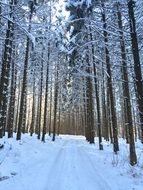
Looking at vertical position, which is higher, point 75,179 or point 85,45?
point 85,45

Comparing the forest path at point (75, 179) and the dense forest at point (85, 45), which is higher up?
the dense forest at point (85, 45)

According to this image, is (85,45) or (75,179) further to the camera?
(85,45)

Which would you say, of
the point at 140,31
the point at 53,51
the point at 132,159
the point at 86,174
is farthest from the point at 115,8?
the point at 53,51

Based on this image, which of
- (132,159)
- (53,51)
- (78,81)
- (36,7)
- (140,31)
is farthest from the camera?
(78,81)

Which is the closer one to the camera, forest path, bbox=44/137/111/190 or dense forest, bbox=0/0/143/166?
forest path, bbox=44/137/111/190

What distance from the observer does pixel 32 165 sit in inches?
546

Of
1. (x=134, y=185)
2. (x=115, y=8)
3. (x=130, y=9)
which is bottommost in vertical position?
(x=134, y=185)

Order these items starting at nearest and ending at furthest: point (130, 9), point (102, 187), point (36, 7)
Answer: point (102, 187), point (130, 9), point (36, 7)

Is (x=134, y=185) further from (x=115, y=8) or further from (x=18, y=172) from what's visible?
(x=115, y=8)

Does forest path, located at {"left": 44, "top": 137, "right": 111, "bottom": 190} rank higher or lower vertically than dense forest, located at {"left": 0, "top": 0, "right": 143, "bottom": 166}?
lower

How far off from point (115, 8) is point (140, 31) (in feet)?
7.00

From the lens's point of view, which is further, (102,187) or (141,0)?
(141,0)

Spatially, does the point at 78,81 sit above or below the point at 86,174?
above

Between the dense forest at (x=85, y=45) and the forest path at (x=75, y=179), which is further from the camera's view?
the dense forest at (x=85, y=45)
